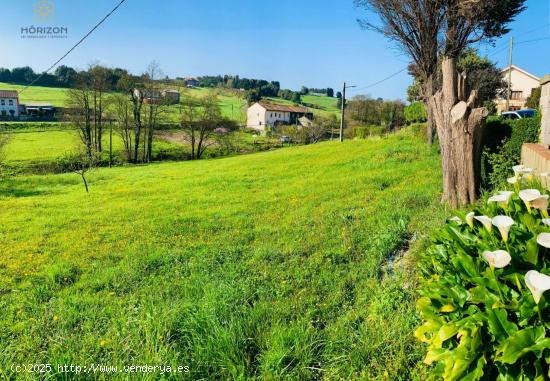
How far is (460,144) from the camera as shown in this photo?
611 centimetres

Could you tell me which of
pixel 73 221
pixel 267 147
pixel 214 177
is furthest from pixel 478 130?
pixel 267 147

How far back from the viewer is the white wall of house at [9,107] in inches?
2157

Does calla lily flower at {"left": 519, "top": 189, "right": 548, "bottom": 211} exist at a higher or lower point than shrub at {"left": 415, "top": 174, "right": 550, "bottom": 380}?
higher

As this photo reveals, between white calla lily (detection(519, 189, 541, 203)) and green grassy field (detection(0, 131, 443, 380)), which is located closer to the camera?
white calla lily (detection(519, 189, 541, 203))

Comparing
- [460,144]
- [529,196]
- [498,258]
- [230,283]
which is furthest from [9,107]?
[498,258]

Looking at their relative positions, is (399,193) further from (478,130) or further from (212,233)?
(212,233)

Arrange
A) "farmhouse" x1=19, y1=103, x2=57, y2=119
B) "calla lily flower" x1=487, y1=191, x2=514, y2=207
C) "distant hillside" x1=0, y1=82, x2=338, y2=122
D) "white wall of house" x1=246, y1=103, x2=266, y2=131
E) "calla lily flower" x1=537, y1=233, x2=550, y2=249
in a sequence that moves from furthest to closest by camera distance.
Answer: "white wall of house" x1=246, y1=103, x2=266, y2=131, "farmhouse" x1=19, y1=103, x2=57, y2=119, "distant hillside" x1=0, y1=82, x2=338, y2=122, "calla lily flower" x1=487, y1=191, x2=514, y2=207, "calla lily flower" x1=537, y1=233, x2=550, y2=249

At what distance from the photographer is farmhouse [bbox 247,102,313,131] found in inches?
2929

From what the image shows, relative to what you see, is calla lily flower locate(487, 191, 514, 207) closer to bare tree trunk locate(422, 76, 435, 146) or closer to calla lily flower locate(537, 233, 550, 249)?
calla lily flower locate(537, 233, 550, 249)

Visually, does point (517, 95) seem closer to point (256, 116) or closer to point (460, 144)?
point (256, 116)

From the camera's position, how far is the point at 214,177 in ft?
53.0

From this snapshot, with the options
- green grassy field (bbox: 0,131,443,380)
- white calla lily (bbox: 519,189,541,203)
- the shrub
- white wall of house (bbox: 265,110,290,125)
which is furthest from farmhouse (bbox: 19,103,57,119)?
white calla lily (bbox: 519,189,541,203)

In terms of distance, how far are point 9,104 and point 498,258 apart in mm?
69785

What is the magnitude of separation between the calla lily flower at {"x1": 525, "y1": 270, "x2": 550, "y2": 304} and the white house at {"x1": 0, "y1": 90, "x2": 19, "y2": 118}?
2504 inches
